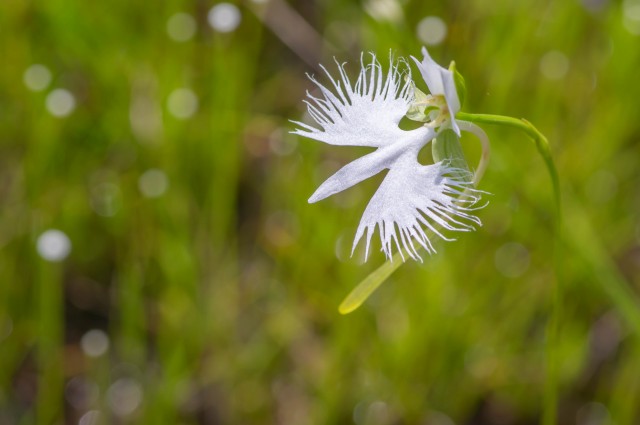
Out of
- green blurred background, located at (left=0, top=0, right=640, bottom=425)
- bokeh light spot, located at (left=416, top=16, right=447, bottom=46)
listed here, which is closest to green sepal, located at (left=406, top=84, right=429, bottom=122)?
green blurred background, located at (left=0, top=0, right=640, bottom=425)

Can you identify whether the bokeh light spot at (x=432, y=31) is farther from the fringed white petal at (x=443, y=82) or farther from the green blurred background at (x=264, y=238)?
the fringed white petal at (x=443, y=82)

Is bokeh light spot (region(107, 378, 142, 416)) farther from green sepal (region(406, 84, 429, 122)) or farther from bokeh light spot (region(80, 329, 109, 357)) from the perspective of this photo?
green sepal (region(406, 84, 429, 122))

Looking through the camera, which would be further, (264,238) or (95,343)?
(264,238)

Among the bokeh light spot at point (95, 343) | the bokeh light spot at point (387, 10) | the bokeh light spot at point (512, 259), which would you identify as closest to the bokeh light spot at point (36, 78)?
the bokeh light spot at point (95, 343)

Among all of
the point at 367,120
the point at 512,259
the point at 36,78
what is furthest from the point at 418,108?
the point at 36,78

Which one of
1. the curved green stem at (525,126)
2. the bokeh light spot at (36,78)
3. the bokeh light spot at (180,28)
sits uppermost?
the bokeh light spot at (180,28)

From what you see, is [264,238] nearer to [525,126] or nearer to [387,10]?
[387,10]

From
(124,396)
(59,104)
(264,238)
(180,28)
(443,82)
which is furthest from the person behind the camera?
(180,28)
